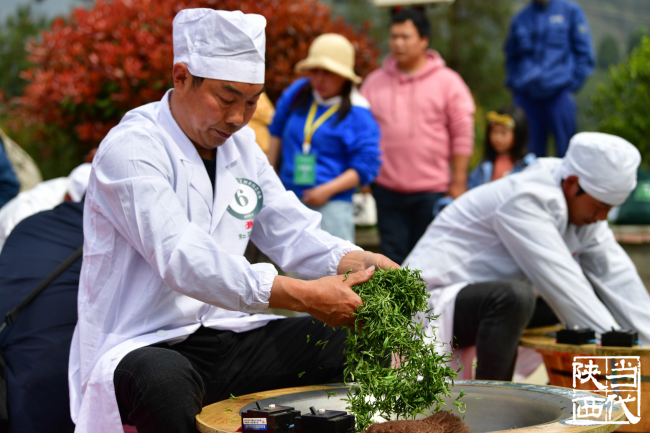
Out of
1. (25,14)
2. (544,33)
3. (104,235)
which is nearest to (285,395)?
(104,235)

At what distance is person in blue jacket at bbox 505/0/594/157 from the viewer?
639 cm

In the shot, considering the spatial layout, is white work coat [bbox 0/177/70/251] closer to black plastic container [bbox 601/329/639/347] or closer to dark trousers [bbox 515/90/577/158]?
black plastic container [bbox 601/329/639/347]

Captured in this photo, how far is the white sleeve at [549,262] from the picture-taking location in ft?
11.9

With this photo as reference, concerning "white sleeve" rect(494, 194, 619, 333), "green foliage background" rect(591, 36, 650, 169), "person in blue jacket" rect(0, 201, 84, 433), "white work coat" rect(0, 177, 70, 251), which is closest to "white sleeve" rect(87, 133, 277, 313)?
"person in blue jacket" rect(0, 201, 84, 433)

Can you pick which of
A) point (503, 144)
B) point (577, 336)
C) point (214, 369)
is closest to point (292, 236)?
point (214, 369)

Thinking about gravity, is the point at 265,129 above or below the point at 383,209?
above

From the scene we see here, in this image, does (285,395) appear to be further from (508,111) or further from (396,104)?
(508,111)

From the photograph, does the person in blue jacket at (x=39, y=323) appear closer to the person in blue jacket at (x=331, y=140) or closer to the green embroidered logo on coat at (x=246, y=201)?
the green embroidered logo on coat at (x=246, y=201)

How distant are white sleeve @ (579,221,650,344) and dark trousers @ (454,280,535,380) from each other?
21.5 inches

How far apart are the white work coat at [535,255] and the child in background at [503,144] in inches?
69.7

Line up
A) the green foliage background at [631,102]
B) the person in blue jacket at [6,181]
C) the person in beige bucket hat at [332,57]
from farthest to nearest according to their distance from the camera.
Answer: the green foliage background at [631,102]
the person in blue jacket at [6,181]
the person in beige bucket hat at [332,57]

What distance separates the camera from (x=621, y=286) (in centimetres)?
403

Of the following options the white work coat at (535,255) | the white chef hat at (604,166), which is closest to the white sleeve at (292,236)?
the white work coat at (535,255)

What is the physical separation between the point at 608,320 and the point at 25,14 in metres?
11.5
